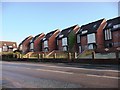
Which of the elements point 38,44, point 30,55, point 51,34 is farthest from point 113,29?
point 38,44

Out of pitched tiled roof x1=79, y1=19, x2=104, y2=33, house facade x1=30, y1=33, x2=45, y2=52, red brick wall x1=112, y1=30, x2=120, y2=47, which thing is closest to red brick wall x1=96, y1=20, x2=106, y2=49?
pitched tiled roof x1=79, y1=19, x2=104, y2=33

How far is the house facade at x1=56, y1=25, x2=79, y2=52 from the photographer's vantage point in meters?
64.4

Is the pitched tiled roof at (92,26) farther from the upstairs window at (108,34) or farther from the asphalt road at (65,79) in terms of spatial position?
the asphalt road at (65,79)

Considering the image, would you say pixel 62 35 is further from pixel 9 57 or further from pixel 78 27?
pixel 9 57

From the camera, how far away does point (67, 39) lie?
6625 centimetres

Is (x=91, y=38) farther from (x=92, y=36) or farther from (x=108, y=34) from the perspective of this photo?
(x=108, y=34)

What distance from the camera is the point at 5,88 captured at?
10.2 m

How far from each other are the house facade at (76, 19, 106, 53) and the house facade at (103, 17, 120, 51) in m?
1.40

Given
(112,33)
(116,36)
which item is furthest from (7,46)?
(116,36)

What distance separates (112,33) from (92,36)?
6.49 m

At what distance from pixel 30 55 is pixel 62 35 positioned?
19.7 meters

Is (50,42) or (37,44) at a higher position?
(50,42)

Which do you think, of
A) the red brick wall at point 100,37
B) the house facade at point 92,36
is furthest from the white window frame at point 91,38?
the red brick wall at point 100,37

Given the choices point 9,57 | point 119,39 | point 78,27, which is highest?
point 78,27
